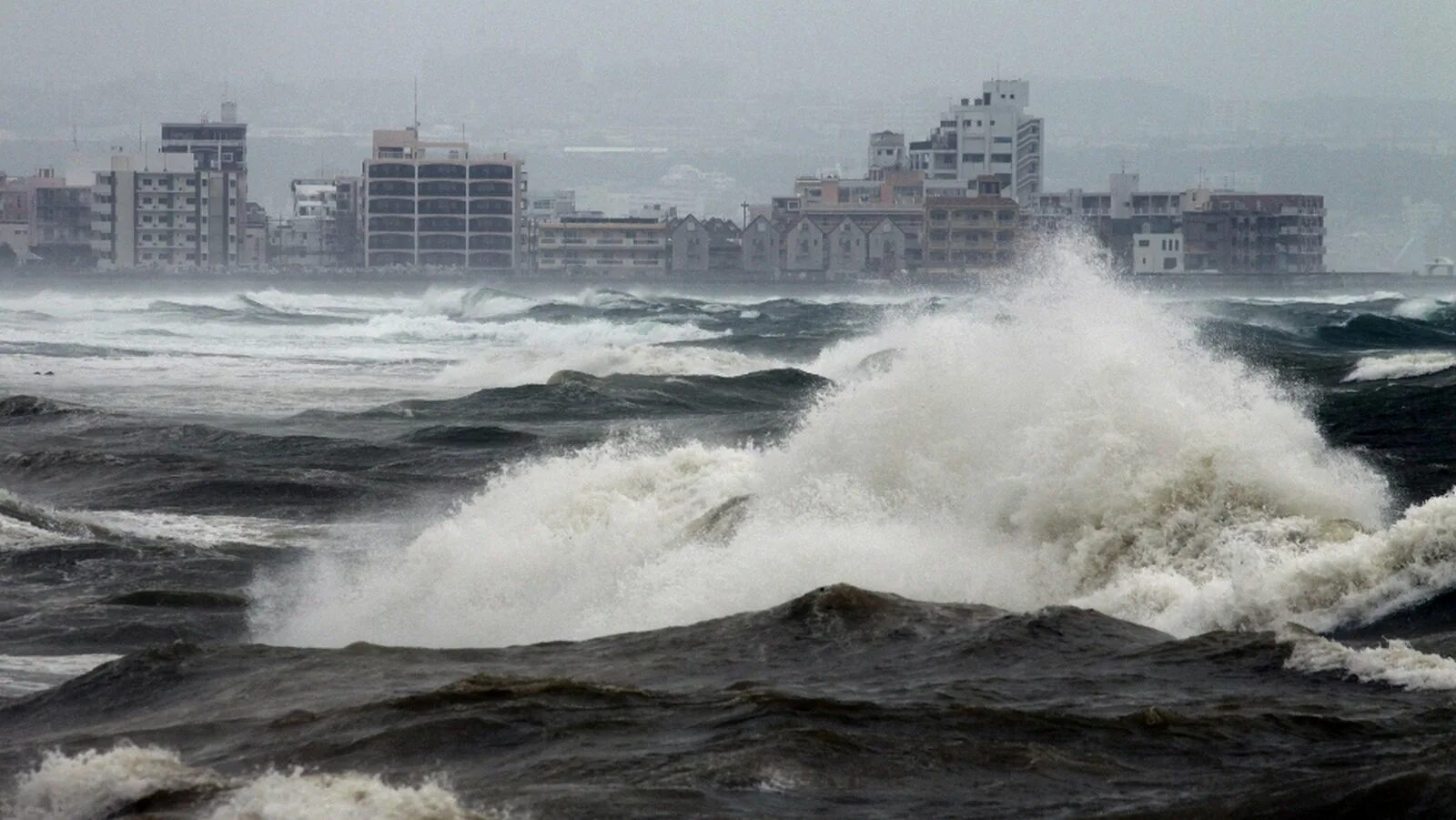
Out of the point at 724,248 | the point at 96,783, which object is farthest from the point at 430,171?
the point at 96,783

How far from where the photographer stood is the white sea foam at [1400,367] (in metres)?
35.6

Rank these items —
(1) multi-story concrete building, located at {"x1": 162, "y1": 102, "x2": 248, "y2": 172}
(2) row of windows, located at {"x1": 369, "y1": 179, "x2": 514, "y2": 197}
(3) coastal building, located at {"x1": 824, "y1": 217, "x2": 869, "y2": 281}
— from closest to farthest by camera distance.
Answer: (3) coastal building, located at {"x1": 824, "y1": 217, "x2": 869, "y2": 281}
(2) row of windows, located at {"x1": 369, "y1": 179, "x2": 514, "y2": 197}
(1) multi-story concrete building, located at {"x1": 162, "y1": 102, "x2": 248, "y2": 172}

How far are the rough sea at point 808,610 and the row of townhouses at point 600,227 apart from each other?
110414 mm

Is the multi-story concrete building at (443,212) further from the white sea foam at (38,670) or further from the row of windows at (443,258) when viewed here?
the white sea foam at (38,670)

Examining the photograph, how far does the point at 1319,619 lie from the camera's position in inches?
464

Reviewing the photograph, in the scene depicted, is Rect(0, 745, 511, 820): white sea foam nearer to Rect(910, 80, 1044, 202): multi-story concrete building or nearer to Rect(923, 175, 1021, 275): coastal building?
Rect(923, 175, 1021, 275): coastal building

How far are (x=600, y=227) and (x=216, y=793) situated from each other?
449ft

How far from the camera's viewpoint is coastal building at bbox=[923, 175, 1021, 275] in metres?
131

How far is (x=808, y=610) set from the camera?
40.0ft

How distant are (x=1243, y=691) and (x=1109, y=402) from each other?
574cm

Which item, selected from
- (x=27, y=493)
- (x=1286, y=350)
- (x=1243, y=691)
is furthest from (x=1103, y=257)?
(x=1243, y=691)

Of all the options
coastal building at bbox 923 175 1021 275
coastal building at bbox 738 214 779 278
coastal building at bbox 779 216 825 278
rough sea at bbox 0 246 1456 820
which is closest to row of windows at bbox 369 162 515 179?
coastal building at bbox 738 214 779 278

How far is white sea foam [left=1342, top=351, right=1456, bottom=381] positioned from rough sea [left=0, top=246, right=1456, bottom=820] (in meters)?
7.89

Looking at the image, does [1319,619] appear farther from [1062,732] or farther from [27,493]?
[27,493]
